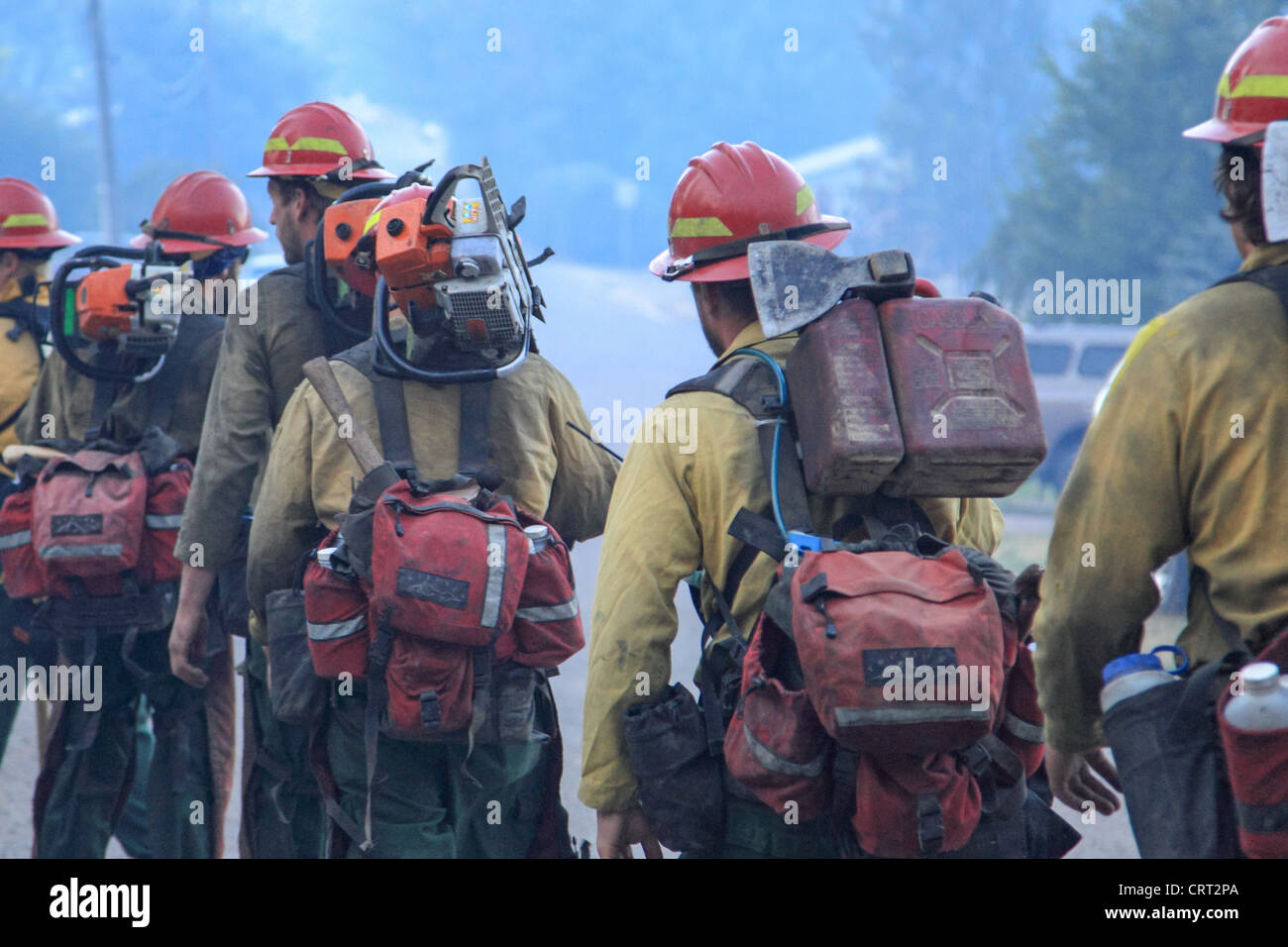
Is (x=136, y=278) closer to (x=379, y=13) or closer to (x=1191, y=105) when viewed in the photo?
(x=1191, y=105)

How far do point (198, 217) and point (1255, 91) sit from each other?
420cm

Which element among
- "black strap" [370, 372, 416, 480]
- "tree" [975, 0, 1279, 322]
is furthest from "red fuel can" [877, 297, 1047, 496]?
"tree" [975, 0, 1279, 322]

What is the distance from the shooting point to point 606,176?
238 feet

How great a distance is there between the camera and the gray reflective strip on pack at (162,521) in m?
4.66

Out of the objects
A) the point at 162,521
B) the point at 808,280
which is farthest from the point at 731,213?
the point at 162,521

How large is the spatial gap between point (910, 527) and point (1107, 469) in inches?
15.6

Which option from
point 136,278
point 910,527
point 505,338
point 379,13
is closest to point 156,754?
point 136,278

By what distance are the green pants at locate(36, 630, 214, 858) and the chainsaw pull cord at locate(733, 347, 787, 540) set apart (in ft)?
8.93

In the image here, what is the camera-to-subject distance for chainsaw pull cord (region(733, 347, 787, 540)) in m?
2.84

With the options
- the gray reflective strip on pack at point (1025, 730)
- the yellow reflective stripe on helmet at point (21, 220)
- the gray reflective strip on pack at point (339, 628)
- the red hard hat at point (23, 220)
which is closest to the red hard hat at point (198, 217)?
the red hard hat at point (23, 220)

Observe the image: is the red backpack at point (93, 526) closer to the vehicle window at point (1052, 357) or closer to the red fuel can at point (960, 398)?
the red fuel can at point (960, 398)

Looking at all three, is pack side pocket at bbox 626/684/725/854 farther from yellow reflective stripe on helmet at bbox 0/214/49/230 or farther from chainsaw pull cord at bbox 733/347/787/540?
yellow reflective stripe on helmet at bbox 0/214/49/230

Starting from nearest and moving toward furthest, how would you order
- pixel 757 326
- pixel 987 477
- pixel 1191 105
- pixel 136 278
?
pixel 987 477
pixel 757 326
pixel 136 278
pixel 1191 105

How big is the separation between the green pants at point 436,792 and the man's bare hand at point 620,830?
0.63m
